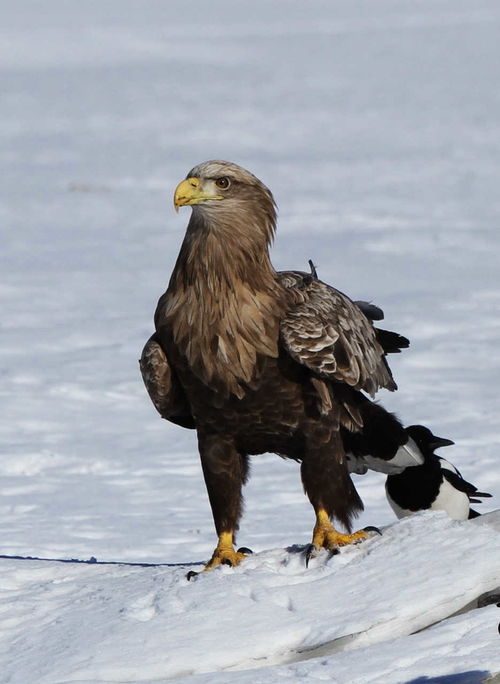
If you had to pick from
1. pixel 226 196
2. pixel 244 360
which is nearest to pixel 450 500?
pixel 244 360

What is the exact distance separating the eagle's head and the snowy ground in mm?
1461

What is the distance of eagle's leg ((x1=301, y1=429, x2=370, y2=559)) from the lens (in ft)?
22.5

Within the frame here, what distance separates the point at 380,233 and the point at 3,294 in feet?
15.7

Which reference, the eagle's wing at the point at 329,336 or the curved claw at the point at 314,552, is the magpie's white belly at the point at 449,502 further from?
the curved claw at the point at 314,552

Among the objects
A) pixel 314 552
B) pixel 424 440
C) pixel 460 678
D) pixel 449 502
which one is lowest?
pixel 460 678

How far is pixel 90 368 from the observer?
13453mm

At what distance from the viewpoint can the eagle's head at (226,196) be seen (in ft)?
22.0

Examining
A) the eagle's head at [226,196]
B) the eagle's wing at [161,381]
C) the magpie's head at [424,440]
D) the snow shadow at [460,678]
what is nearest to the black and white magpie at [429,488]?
the magpie's head at [424,440]

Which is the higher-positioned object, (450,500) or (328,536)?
(450,500)

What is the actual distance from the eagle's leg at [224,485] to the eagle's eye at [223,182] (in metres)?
1.06

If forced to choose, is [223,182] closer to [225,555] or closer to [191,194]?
[191,194]

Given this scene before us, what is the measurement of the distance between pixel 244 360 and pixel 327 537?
2.89 ft

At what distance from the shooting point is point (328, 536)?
6.92 m

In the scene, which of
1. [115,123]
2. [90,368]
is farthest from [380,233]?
[115,123]
